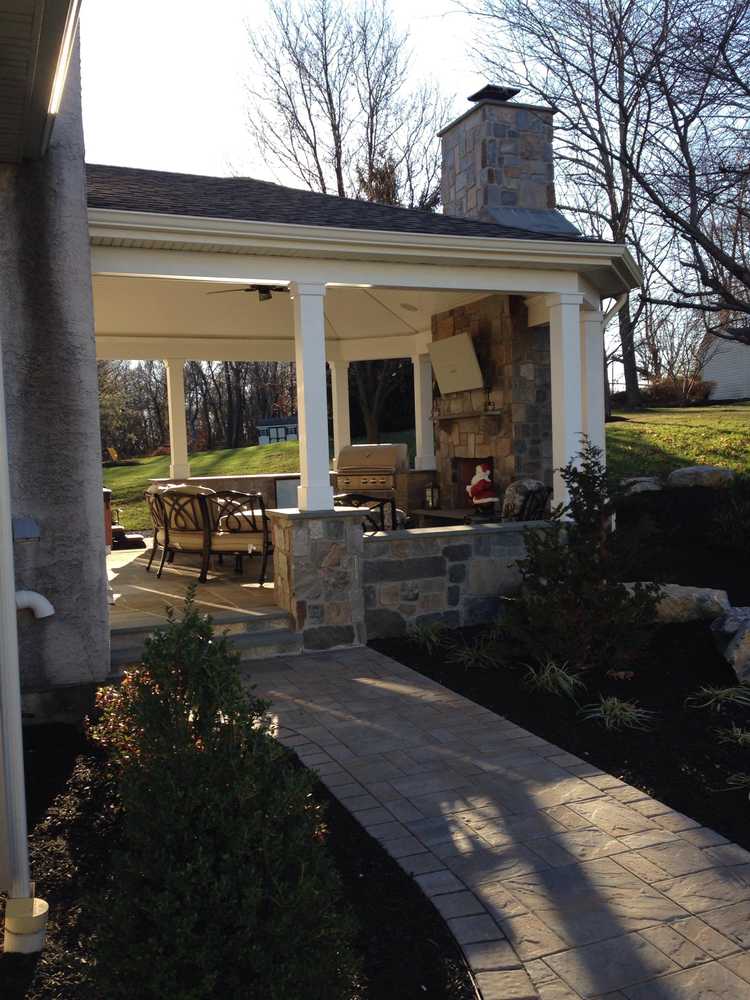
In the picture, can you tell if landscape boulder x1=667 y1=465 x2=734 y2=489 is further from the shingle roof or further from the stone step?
the stone step

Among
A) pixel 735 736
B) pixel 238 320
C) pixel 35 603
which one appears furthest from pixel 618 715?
pixel 238 320

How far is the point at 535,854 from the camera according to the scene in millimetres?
3250

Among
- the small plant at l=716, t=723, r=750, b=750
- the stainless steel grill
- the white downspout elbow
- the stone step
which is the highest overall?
the stainless steel grill

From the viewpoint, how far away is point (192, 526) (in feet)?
24.7

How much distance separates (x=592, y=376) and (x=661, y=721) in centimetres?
412

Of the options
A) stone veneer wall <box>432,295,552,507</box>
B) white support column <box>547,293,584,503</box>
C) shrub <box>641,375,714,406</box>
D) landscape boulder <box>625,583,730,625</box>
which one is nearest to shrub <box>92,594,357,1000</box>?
landscape boulder <box>625,583,730,625</box>

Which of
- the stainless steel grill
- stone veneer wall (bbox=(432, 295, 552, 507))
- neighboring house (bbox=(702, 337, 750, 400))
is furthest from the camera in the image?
neighboring house (bbox=(702, 337, 750, 400))

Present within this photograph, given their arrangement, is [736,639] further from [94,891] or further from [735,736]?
[94,891]

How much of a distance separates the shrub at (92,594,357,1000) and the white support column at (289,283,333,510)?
389cm

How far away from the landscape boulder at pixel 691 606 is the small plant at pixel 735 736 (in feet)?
5.77

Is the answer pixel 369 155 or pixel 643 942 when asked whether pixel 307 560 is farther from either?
pixel 369 155

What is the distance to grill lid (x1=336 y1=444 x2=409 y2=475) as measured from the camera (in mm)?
10461

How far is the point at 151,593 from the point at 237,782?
538 centimetres

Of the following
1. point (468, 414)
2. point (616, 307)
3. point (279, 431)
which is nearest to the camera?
point (616, 307)
